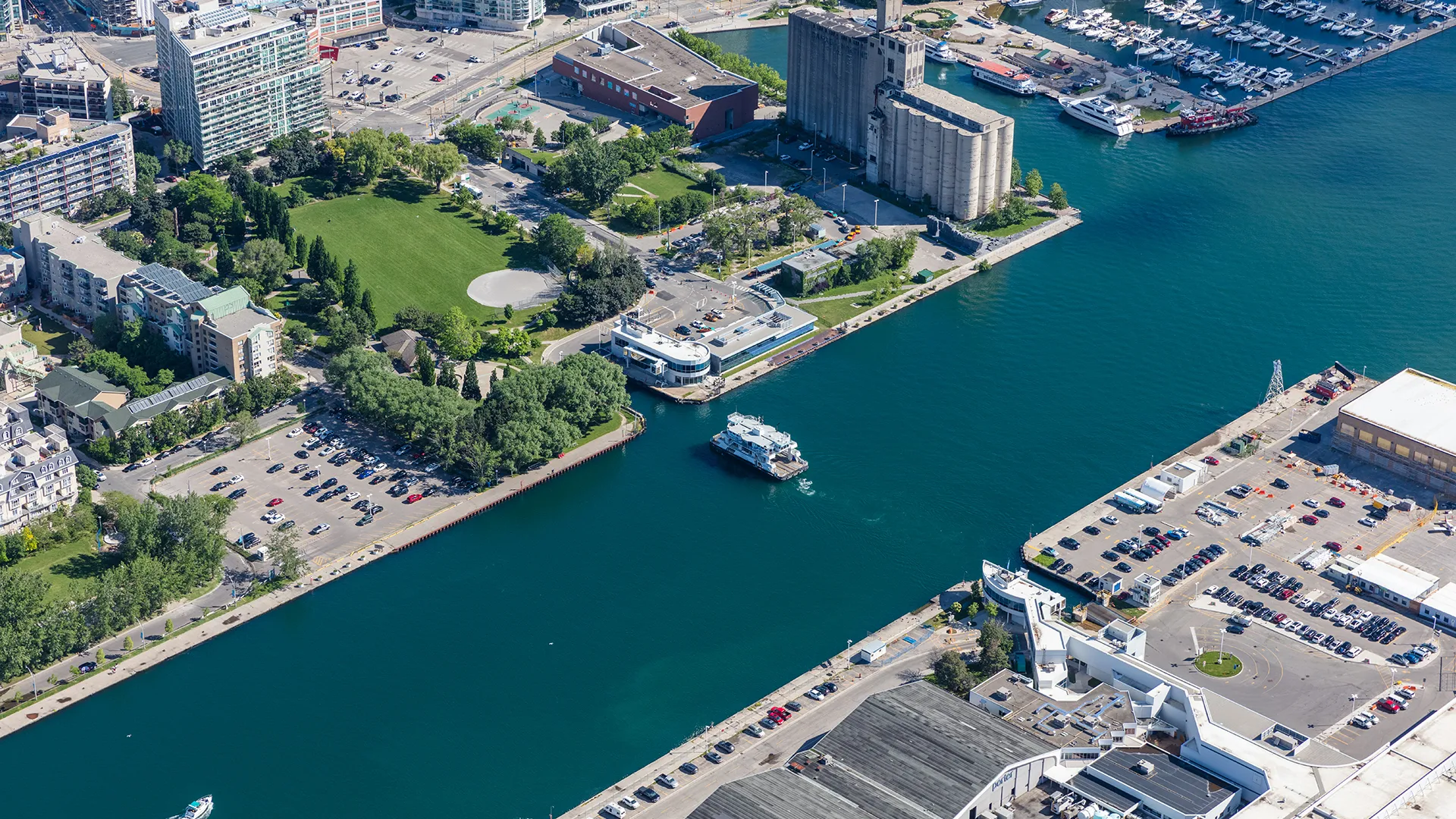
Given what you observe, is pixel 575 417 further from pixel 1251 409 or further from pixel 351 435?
pixel 1251 409

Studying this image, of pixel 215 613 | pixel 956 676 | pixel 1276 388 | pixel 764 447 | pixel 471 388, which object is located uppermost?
pixel 471 388

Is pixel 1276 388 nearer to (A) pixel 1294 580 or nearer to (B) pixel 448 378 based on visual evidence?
(A) pixel 1294 580

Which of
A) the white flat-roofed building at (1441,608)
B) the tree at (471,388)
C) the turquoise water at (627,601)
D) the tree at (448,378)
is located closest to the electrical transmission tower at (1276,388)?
the turquoise water at (627,601)

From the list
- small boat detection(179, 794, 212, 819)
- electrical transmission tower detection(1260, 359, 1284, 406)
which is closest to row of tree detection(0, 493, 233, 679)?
small boat detection(179, 794, 212, 819)

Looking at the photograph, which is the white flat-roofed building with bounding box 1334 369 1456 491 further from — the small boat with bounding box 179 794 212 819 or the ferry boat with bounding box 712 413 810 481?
the small boat with bounding box 179 794 212 819

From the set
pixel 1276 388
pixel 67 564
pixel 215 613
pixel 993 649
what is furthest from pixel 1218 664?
pixel 67 564

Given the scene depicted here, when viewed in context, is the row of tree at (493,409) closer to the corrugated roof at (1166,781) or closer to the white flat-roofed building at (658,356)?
the white flat-roofed building at (658,356)
